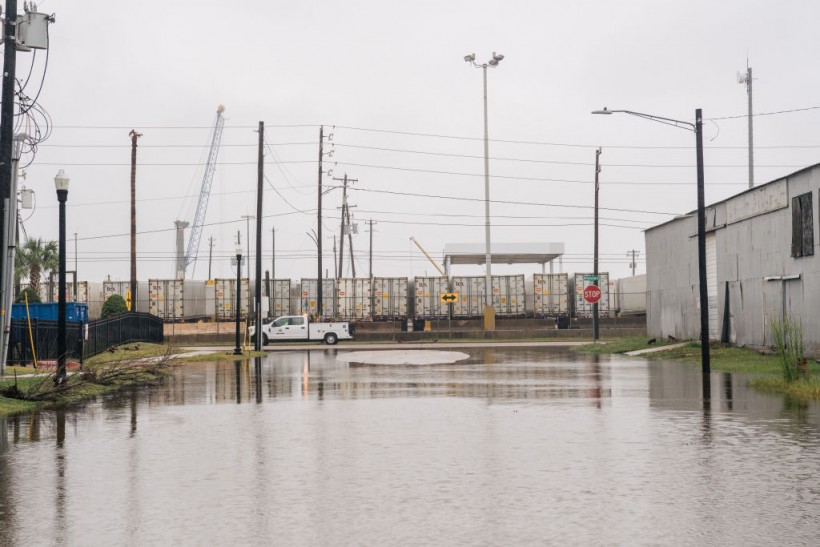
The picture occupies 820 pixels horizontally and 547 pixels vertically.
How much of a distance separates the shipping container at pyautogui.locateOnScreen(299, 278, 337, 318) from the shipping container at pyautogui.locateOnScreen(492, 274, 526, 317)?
11.5m

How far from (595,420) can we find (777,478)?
5.10 meters

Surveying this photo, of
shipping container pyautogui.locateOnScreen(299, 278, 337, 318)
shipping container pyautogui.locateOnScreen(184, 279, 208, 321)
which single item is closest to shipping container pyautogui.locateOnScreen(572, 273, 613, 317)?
shipping container pyautogui.locateOnScreen(299, 278, 337, 318)

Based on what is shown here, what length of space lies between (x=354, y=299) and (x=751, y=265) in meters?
36.6

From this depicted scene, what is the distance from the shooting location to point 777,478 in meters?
8.62

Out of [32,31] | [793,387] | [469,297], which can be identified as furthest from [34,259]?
[793,387]

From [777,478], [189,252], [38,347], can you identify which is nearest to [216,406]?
[777,478]

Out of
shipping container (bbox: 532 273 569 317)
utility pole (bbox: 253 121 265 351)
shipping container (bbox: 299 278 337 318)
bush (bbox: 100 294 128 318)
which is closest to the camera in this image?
utility pole (bbox: 253 121 265 351)

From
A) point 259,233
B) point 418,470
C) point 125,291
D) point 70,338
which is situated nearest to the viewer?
point 418,470

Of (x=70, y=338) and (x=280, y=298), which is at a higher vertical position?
(x=280, y=298)

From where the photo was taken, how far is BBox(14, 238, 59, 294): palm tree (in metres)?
59.6

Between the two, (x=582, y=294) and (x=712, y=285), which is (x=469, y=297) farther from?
(x=712, y=285)

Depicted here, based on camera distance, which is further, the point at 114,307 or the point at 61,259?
the point at 114,307

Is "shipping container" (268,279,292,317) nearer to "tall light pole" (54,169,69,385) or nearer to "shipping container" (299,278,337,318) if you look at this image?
"shipping container" (299,278,337,318)

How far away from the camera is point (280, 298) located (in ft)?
Result: 217
